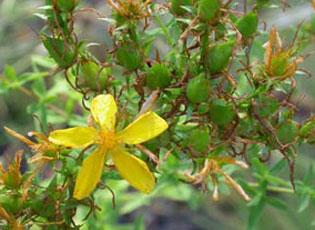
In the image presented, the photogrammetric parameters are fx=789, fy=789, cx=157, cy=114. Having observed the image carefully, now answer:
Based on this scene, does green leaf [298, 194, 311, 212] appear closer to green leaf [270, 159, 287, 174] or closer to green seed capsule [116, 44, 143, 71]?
green leaf [270, 159, 287, 174]

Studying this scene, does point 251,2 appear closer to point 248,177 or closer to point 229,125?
point 229,125

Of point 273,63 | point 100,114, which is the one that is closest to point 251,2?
point 273,63

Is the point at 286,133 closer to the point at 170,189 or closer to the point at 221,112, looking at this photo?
the point at 221,112

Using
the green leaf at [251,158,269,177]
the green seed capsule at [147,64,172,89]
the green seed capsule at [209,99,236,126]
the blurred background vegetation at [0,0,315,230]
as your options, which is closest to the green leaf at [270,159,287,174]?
the green leaf at [251,158,269,177]

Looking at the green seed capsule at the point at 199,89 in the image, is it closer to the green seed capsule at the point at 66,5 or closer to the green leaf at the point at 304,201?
the green seed capsule at the point at 66,5

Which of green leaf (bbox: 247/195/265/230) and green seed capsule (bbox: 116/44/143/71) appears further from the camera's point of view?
green leaf (bbox: 247/195/265/230)

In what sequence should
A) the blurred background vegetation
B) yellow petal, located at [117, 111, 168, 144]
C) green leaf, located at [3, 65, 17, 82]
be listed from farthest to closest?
the blurred background vegetation → green leaf, located at [3, 65, 17, 82] → yellow petal, located at [117, 111, 168, 144]

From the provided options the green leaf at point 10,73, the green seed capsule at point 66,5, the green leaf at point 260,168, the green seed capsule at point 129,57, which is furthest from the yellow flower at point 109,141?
the green leaf at point 10,73
